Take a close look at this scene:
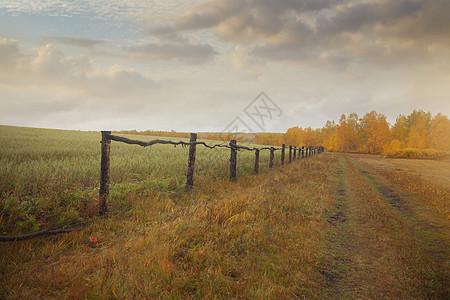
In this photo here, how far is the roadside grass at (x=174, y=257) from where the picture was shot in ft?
7.15

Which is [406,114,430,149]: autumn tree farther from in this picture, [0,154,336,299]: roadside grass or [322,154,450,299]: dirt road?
[0,154,336,299]: roadside grass

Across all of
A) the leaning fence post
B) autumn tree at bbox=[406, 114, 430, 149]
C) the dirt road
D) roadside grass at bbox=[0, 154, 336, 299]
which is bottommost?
the dirt road

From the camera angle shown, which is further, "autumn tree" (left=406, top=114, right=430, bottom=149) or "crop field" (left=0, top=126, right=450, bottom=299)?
"autumn tree" (left=406, top=114, right=430, bottom=149)

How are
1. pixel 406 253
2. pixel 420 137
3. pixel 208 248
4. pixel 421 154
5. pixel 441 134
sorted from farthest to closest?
pixel 420 137, pixel 441 134, pixel 421 154, pixel 406 253, pixel 208 248

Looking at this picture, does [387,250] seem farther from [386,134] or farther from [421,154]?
[386,134]

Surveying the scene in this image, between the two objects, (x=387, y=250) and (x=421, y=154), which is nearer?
(x=387, y=250)

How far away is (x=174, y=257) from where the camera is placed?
2785 mm

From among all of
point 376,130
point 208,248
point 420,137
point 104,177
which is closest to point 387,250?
point 208,248

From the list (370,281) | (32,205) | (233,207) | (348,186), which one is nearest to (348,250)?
(370,281)

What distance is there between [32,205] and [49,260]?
174 cm

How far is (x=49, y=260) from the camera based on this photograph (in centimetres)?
265

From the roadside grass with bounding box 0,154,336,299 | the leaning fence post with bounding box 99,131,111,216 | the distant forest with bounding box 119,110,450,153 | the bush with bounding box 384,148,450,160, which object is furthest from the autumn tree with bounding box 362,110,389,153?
the leaning fence post with bounding box 99,131,111,216

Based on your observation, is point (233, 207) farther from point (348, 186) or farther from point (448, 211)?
point (348, 186)

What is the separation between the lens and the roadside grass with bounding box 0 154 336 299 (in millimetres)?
2180
